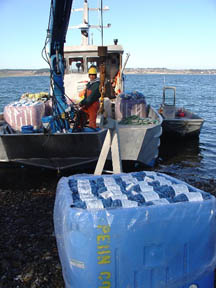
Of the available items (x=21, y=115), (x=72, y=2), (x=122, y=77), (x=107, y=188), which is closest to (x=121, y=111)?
(x=122, y=77)

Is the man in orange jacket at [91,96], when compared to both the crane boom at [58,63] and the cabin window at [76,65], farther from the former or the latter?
the cabin window at [76,65]

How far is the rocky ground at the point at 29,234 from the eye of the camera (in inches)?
141

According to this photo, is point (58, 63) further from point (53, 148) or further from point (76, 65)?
point (76, 65)

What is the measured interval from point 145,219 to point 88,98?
4.46 metres

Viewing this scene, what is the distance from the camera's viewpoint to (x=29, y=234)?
Result: 462 centimetres

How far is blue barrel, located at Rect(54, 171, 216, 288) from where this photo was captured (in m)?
2.46

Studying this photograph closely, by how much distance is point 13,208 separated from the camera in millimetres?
5758

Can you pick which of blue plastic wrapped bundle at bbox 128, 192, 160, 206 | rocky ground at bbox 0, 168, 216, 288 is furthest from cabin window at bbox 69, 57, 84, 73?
blue plastic wrapped bundle at bbox 128, 192, 160, 206

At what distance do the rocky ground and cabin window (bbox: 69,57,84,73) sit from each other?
16.9 ft

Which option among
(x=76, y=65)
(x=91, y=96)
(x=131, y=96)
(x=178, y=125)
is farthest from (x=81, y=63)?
(x=91, y=96)

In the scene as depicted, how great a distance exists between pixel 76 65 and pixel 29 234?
797 centimetres

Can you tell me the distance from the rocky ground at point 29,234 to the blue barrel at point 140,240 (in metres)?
1.05

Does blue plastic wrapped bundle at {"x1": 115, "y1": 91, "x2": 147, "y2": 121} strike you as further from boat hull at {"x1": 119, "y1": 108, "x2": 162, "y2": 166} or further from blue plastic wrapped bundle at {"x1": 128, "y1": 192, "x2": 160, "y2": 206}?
blue plastic wrapped bundle at {"x1": 128, "y1": 192, "x2": 160, "y2": 206}

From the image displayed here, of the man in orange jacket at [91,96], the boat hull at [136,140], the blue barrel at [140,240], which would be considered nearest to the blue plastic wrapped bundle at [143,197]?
the blue barrel at [140,240]
